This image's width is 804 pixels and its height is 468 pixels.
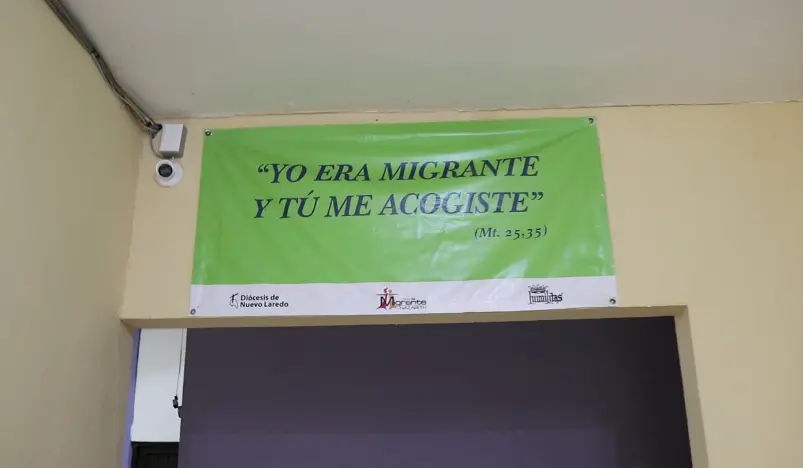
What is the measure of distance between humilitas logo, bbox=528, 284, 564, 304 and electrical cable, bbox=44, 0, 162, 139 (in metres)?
1.11

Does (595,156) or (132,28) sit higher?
(132,28)

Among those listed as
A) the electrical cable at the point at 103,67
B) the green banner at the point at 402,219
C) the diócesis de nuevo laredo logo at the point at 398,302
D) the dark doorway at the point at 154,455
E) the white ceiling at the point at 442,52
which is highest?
the white ceiling at the point at 442,52

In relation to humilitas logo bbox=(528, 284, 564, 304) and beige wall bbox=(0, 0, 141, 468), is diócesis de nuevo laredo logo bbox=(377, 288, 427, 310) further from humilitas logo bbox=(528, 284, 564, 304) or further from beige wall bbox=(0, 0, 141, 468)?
beige wall bbox=(0, 0, 141, 468)

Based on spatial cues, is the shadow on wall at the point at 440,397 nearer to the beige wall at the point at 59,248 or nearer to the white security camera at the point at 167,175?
the beige wall at the point at 59,248

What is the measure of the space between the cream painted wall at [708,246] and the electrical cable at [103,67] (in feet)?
0.28

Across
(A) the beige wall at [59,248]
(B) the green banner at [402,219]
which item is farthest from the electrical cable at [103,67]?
(B) the green banner at [402,219]

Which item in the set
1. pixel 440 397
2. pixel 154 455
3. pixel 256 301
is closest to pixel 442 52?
pixel 256 301

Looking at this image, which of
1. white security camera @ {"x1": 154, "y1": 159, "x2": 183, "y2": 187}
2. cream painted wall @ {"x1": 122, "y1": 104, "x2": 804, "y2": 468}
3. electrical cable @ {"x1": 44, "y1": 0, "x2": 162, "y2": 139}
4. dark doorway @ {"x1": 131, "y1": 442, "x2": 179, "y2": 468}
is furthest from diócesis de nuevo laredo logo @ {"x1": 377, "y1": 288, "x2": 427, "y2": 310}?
dark doorway @ {"x1": 131, "y1": 442, "x2": 179, "y2": 468}

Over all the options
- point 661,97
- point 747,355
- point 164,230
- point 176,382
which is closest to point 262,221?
point 164,230

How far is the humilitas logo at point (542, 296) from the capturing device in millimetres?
1608

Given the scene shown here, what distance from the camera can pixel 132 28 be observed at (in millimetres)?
1460

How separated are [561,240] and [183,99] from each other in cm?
106

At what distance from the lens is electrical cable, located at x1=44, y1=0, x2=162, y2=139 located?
1.39 meters

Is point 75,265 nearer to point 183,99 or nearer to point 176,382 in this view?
point 183,99
